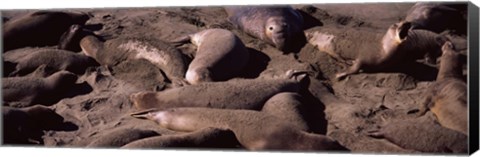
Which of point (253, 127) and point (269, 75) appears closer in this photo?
point (253, 127)

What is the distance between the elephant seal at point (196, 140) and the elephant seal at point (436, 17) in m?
1.54

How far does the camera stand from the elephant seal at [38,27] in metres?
6.06

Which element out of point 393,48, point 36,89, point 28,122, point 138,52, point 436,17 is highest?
point 436,17

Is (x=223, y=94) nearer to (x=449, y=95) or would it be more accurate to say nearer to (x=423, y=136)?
(x=423, y=136)

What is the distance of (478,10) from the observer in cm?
466

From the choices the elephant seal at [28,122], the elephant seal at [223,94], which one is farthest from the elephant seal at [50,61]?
the elephant seal at [223,94]

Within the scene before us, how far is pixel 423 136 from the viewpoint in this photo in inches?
184

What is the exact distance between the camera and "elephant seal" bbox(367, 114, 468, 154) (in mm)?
4566

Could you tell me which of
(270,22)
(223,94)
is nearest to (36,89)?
(223,94)

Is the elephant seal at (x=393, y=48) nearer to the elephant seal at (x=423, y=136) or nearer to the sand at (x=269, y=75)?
the sand at (x=269, y=75)

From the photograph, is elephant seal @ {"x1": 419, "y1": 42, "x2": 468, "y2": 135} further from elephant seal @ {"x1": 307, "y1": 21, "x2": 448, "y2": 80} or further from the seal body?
the seal body

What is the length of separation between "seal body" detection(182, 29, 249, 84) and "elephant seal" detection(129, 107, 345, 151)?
444 mm

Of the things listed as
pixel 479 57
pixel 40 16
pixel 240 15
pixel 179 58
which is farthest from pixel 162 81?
pixel 479 57

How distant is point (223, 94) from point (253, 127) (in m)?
0.49
